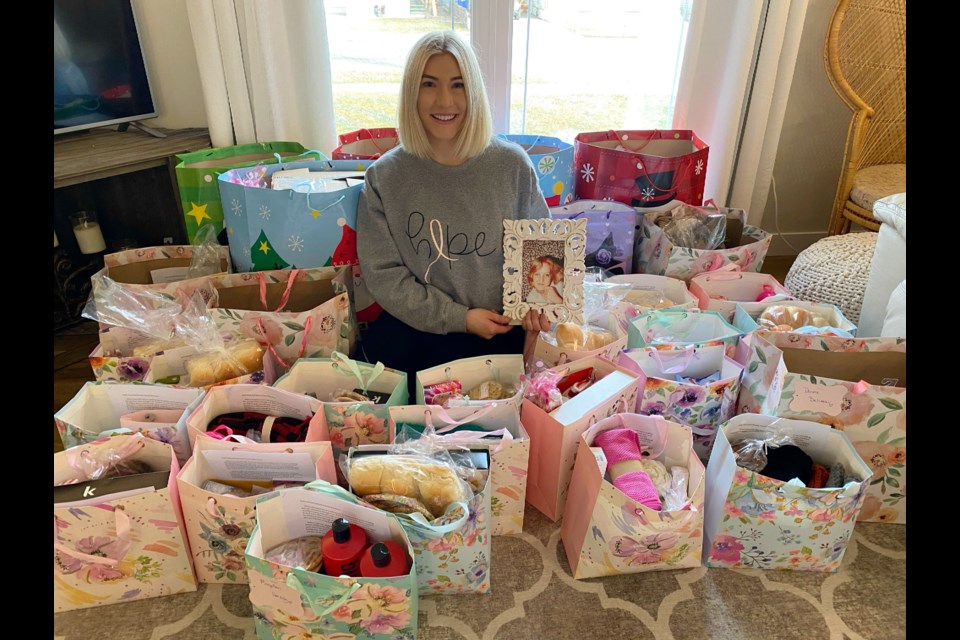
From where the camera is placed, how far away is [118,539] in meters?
1.15

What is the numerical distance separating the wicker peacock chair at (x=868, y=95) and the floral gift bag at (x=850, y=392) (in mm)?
971

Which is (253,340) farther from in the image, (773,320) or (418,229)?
(773,320)

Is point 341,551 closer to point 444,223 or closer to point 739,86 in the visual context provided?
point 444,223

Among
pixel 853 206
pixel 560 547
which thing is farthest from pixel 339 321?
pixel 853 206

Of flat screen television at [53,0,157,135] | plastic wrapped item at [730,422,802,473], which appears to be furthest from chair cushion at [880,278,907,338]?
flat screen television at [53,0,157,135]

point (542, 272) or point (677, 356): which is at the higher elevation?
point (542, 272)

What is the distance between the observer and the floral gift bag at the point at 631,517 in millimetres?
1189

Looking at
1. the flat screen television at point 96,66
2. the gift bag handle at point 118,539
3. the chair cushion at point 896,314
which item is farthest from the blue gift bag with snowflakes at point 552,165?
the gift bag handle at point 118,539

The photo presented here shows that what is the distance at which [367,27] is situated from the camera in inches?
85.4

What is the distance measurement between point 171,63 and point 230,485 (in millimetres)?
1692

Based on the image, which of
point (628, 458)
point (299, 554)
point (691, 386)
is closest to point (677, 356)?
point (691, 386)

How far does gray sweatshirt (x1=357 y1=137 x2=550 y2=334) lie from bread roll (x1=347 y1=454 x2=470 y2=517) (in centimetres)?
53

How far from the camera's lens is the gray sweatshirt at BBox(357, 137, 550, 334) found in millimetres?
1634

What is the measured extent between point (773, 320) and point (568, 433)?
737mm
